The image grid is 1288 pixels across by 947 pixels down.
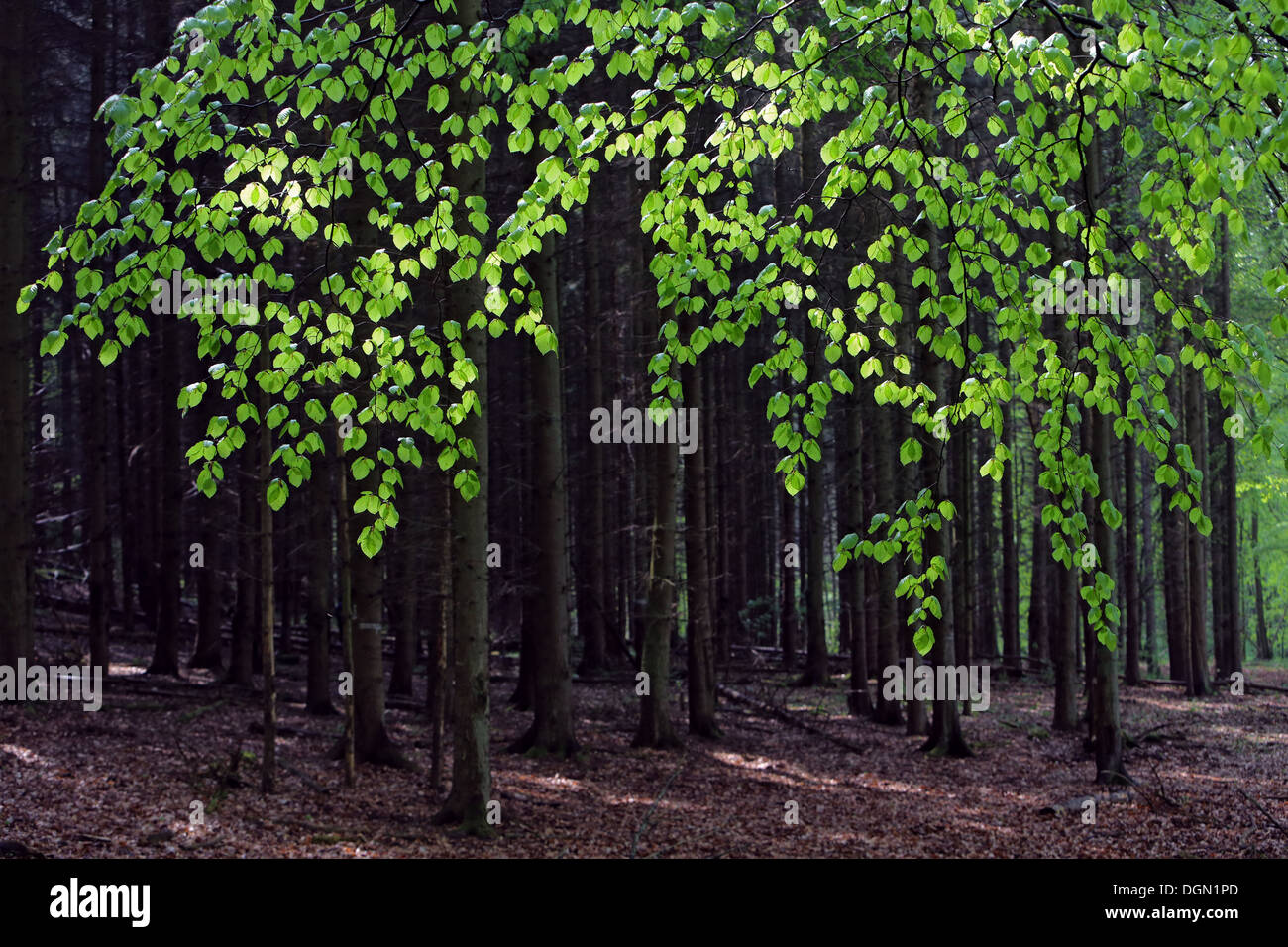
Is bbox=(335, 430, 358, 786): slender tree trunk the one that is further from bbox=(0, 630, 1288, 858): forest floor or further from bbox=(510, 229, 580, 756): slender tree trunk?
bbox=(510, 229, 580, 756): slender tree trunk

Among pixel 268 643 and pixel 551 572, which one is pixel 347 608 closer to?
pixel 268 643

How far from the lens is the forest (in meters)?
3.96

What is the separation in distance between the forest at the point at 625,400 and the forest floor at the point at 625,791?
10cm

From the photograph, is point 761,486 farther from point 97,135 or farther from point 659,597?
point 97,135

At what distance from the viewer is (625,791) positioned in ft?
43.8

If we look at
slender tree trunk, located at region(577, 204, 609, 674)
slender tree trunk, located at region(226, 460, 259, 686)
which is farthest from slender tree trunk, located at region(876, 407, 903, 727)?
slender tree trunk, located at region(226, 460, 259, 686)

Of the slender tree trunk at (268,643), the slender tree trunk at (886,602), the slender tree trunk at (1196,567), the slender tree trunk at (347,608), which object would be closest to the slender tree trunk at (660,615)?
the slender tree trunk at (886,602)

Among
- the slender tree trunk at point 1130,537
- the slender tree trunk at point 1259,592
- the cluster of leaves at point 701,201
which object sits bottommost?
the slender tree trunk at point 1259,592

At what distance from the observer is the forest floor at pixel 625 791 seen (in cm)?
1010

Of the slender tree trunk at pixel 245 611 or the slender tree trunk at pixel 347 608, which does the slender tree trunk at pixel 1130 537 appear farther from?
the slender tree trunk at pixel 245 611

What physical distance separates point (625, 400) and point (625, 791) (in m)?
11.3

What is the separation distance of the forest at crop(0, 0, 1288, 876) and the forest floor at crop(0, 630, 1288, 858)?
0.10 metres
